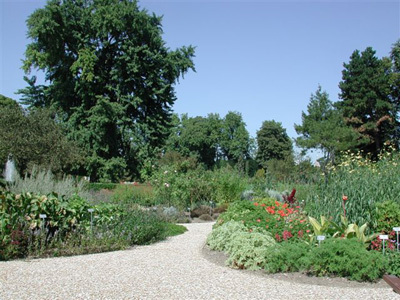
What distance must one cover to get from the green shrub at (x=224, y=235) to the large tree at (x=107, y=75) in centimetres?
1686

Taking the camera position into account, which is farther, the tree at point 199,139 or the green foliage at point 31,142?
the tree at point 199,139

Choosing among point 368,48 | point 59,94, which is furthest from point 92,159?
point 368,48

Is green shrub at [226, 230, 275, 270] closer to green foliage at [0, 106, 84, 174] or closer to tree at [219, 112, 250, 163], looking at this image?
green foliage at [0, 106, 84, 174]

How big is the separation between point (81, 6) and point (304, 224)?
77.4 feet

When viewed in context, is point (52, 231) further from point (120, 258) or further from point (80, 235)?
point (120, 258)

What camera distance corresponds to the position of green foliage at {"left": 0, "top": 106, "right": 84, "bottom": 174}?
16875mm

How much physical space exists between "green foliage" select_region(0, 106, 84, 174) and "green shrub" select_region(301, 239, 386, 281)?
43.6 ft

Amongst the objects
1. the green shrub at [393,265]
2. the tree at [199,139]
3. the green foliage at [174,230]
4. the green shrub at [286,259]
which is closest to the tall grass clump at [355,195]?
the green shrub at [393,265]

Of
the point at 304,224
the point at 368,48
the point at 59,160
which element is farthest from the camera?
the point at 368,48

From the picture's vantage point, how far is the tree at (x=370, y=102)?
110ft

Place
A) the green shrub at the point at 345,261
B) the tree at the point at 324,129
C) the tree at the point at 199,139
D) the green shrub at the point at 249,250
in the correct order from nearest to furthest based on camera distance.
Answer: the green shrub at the point at 345,261 → the green shrub at the point at 249,250 → the tree at the point at 324,129 → the tree at the point at 199,139

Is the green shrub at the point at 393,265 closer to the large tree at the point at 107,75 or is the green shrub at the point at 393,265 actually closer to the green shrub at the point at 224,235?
the green shrub at the point at 224,235

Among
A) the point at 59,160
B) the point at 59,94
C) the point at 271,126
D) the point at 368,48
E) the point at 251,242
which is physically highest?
the point at 368,48

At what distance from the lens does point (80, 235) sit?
7988 mm
